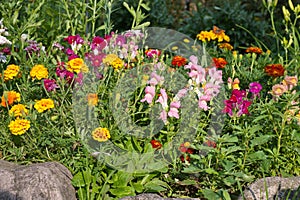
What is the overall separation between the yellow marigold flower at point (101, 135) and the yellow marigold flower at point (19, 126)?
0.41m

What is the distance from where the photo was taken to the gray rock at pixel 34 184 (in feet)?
8.80

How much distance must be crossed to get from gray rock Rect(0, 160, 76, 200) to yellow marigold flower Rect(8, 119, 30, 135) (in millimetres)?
233

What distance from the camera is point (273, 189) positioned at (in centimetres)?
284

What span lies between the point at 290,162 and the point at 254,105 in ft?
1.34

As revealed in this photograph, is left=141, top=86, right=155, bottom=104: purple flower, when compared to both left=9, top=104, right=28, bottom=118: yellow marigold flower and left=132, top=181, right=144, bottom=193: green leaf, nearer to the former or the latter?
left=132, top=181, right=144, bottom=193: green leaf

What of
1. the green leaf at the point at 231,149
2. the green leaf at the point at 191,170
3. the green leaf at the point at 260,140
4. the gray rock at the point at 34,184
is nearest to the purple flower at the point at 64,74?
the gray rock at the point at 34,184

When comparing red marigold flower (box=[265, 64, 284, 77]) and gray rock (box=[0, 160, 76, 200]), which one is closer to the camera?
gray rock (box=[0, 160, 76, 200])

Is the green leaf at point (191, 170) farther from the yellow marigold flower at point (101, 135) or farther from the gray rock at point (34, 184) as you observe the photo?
the gray rock at point (34, 184)

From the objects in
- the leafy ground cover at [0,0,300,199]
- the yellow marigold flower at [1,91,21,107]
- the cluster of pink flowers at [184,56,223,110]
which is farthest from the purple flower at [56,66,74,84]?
the cluster of pink flowers at [184,56,223,110]

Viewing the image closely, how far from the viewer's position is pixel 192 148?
3.14m

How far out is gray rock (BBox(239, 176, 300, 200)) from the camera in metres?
2.83

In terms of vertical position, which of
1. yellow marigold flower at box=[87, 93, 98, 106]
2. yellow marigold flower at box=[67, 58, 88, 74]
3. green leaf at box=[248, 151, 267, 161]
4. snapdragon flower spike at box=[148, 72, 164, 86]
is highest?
yellow marigold flower at box=[67, 58, 88, 74]

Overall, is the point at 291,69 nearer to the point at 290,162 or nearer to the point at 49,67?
the point at 290,162

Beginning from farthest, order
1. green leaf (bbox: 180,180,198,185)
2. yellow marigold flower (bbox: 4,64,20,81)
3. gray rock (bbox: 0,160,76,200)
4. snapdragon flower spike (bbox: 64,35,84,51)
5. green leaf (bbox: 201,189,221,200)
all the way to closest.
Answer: snapdragon flower spike (bbox: 64,35,84,51) < yellow marigold flower (bbox: 4,64,20,81) < green leaf (bbox: 180,180,198,185) < green leaf (bbox: 201,189,221,200) < gray rock (bbox: 0,160,76,200)
